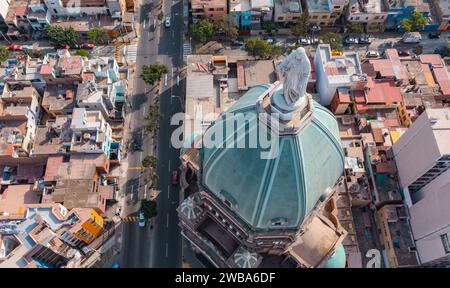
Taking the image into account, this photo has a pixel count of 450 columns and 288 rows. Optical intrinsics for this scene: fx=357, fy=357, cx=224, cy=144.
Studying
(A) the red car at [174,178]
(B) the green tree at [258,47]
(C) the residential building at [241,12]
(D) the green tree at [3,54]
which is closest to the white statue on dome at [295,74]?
(A) the red car at [174,178]

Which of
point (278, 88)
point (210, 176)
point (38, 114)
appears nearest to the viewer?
point (278, 88)

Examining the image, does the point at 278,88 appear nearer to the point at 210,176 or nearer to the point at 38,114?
the point at 210,176

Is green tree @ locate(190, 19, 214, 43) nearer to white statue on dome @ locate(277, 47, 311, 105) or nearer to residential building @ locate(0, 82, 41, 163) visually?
residential building @ locate(0, 82, 41, 163)

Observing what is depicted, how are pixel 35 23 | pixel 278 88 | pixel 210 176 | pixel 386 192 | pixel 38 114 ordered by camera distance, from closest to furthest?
pixel 278 88 < pixel 210 176 < pixel 386 192 < pixel 38 114 < pixel 35 23

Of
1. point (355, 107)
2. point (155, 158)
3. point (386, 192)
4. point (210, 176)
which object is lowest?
point (210, 176)

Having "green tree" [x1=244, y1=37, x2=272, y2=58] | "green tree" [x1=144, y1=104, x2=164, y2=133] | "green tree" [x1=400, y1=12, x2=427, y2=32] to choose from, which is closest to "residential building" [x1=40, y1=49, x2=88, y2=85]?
"green tree" [x1=144, y1=104, x2=164, y2=133]

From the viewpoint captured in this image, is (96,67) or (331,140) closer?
(331,140)

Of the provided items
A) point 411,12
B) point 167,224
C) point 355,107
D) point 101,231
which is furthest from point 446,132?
point 101,231
